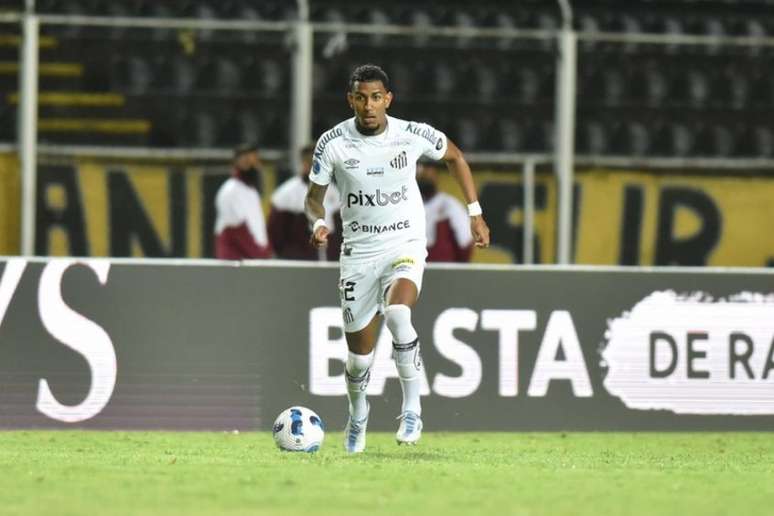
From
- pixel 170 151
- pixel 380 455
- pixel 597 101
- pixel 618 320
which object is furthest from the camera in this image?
pixel 597 101

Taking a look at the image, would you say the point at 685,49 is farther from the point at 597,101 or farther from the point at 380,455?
the point at 380,455

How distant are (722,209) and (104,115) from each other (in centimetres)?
592

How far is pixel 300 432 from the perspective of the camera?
34.9ft

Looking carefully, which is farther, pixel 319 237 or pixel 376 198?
pixel 376 198

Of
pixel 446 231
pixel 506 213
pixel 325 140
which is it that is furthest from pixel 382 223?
pixel 506 213

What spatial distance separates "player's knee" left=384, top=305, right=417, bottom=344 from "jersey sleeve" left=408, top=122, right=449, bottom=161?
0.87 m

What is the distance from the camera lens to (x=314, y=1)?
1861 cm

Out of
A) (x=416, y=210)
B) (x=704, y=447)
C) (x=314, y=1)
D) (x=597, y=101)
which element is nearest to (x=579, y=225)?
(x=597, y=101)

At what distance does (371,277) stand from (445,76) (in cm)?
862

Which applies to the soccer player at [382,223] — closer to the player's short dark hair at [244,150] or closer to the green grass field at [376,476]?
the green grass field at [376,476]

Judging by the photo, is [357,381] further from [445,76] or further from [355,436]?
[445,76]

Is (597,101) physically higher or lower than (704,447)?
higher

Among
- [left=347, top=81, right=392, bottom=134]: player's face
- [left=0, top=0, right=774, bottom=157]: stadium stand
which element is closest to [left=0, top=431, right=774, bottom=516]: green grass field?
[left=347, top=81, right=392, bottom=134]: player's face

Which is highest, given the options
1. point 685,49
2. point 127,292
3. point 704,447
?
point 685,49
